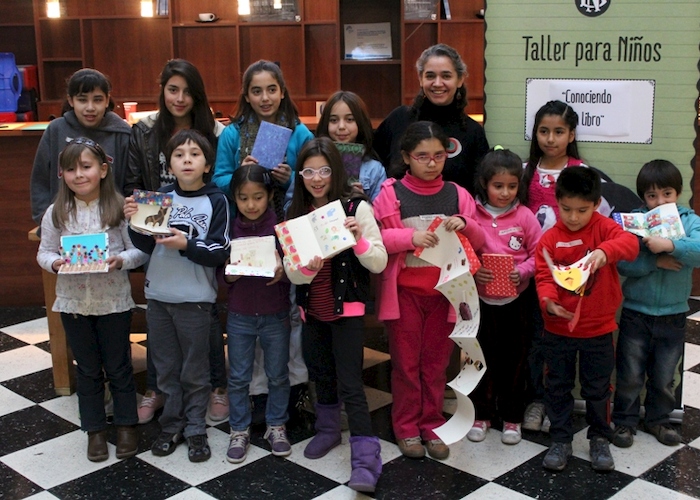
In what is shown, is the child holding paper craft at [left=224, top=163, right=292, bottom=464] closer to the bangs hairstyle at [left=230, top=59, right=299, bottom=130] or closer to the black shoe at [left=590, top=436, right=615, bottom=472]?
the bangs hairstyle at [left=230, top=59, right=299, bottom=130]

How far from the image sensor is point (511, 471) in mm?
2721

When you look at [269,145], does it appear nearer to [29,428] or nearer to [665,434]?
[29,428]

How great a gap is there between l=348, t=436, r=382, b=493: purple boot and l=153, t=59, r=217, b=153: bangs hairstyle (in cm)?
130

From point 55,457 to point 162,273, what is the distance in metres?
0.78

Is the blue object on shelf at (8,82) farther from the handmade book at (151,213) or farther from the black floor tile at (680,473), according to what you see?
the black floor tile at (680,473)

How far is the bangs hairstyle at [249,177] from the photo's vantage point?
109 inches

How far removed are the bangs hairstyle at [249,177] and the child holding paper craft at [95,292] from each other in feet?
1.39

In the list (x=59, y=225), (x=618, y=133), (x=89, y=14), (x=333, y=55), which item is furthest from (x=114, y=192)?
(x=89, y=14)

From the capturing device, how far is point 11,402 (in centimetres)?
339

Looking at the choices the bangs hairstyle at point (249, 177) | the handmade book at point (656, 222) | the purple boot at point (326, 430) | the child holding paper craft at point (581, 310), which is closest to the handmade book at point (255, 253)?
the bangs hairstyle at point (249, 177)

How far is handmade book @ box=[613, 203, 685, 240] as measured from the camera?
2.73 m

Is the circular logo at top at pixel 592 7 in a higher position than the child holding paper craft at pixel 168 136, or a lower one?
higher

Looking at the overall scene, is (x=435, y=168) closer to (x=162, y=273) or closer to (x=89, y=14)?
(x=162, y=273)

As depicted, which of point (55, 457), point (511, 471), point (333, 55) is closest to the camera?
point (511, 471)
